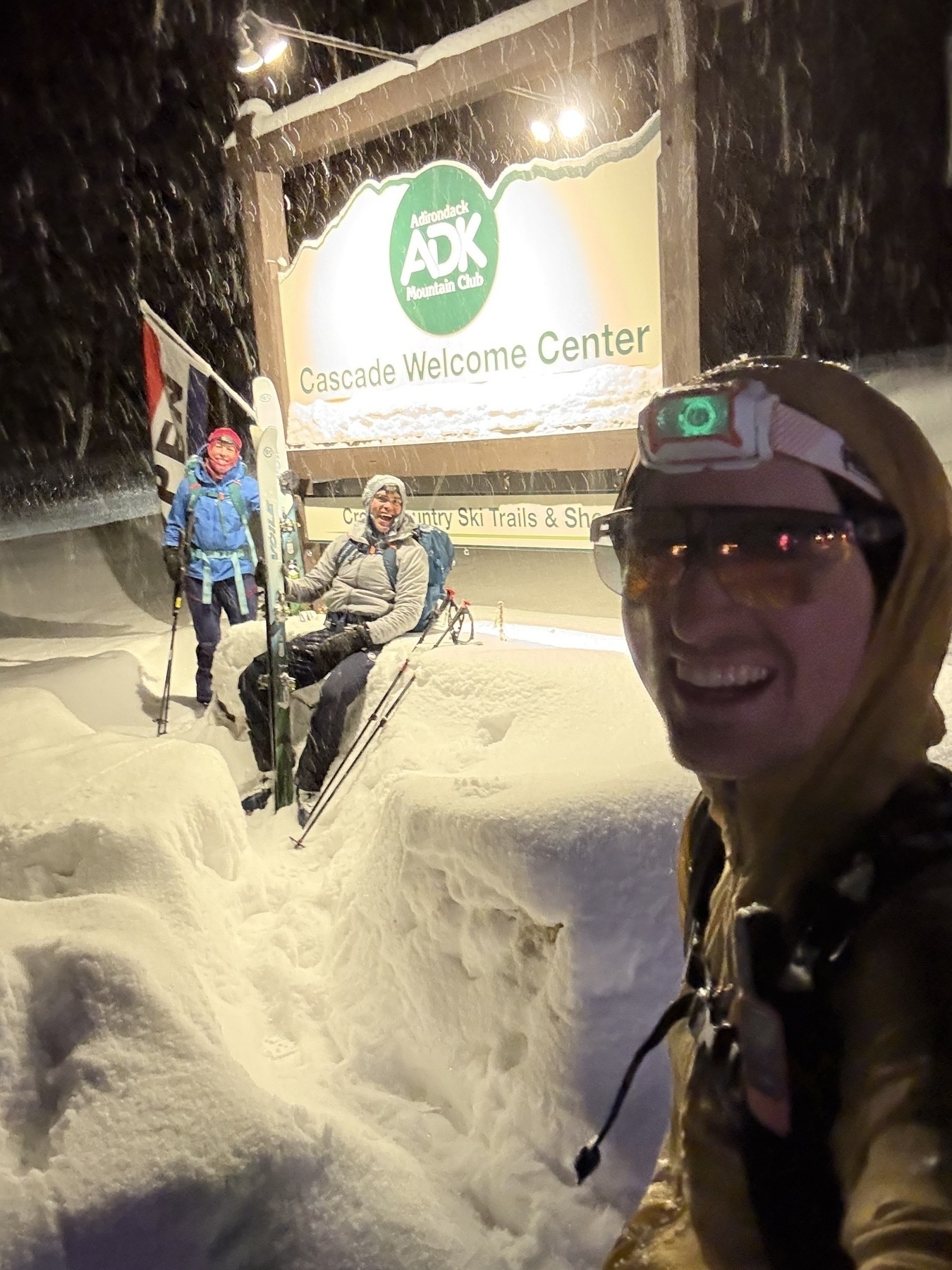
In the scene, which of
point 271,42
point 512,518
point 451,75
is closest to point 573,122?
point 451,75

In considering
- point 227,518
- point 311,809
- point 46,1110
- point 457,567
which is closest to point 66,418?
point 457,567

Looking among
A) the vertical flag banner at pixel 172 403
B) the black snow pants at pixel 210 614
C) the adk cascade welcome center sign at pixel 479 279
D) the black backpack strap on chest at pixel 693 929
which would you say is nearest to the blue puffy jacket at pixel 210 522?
the black snow pants at pixel 210 614

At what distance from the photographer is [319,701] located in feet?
17.5

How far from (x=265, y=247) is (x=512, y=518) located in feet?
12.1

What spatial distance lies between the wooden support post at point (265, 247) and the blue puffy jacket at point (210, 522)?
4.98 feet

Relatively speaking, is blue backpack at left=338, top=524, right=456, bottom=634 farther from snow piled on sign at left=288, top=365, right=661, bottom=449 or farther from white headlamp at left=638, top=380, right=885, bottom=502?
white headlamp at left=638, top=380, right=885, bottom=502

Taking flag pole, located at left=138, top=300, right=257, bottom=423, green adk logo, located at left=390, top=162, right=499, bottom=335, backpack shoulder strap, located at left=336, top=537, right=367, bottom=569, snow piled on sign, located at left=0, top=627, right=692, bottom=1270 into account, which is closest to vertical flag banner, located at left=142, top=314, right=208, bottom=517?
flag pole, located at left=138, top=300, right=257, bottom=423

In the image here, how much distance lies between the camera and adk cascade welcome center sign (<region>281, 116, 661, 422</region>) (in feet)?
19.2

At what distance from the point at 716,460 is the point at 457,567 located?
11.5 m

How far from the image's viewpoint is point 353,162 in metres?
9.16

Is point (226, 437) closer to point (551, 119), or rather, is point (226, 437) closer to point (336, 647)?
point (336, 647)

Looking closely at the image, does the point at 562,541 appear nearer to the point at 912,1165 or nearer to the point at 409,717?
the point at 409,717

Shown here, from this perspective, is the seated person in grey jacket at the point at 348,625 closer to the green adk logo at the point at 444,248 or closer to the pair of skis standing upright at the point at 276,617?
the pair of skis standing upright at the point at 276,617

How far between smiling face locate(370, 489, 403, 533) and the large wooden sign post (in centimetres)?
147
